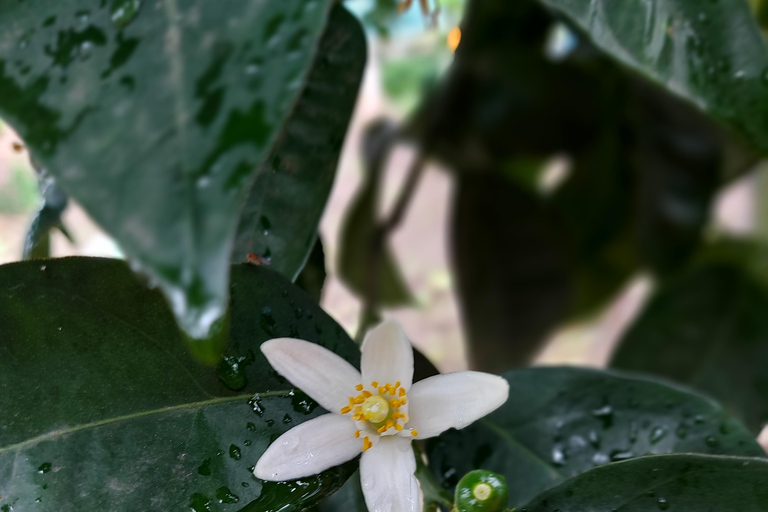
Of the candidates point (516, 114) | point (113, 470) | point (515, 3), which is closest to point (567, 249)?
point (516, 114)

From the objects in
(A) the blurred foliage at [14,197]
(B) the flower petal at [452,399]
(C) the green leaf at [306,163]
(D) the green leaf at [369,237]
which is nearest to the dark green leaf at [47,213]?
(C) the green leaf at [306,163]

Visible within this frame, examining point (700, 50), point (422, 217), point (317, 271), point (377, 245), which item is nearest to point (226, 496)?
point (317, 271)

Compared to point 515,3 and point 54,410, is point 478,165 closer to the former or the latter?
point 515,3

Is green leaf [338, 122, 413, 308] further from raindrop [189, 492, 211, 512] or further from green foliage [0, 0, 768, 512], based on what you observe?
raindrop [189, 492, 211, 512]

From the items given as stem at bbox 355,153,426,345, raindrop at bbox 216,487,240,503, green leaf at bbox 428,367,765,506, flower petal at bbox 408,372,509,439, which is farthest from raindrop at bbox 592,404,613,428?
stem at bbox 355,153,426,345

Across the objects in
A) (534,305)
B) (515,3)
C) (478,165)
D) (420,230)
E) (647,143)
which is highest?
(515,3)

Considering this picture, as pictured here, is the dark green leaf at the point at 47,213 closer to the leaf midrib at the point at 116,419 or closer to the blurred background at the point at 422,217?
the leaf midrib at the point at 116,419
